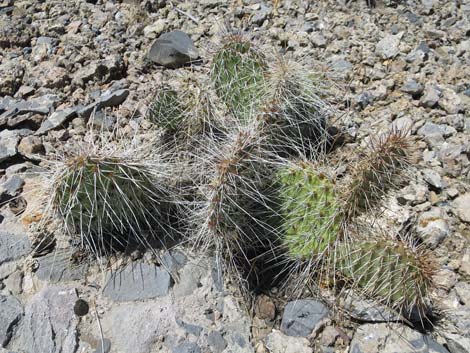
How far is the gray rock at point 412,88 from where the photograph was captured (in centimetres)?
416

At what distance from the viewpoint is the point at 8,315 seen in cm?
295

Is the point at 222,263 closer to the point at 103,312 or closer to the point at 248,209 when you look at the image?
the point at 248,209

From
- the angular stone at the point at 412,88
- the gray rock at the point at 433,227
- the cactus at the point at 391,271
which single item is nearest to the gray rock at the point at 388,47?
the angular stone at the point at 412,88

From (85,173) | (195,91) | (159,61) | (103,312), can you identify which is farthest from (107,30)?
(103,312)

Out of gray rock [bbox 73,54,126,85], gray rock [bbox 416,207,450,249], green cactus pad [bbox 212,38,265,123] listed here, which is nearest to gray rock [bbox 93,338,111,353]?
green cactus pad [bbox 212,38,265,123]

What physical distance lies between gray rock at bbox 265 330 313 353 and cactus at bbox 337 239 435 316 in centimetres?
40

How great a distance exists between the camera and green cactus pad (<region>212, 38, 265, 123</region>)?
362 cm

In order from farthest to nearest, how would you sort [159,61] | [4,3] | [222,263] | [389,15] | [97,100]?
[4,3] < [389,15] < [159,61] < [97,100] < [222,263]

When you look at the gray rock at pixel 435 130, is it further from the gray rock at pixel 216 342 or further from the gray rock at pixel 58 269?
the gray rock at pixel 58 269

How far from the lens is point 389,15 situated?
5062mm

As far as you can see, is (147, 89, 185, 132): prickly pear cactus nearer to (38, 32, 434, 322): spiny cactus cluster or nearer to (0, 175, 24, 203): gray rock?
(38, 32, 434, 322): spiny cactus cluster

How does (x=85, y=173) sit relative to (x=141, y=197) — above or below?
above

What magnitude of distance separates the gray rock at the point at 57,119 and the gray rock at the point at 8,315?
153 cm

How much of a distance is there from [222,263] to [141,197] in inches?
23.7
